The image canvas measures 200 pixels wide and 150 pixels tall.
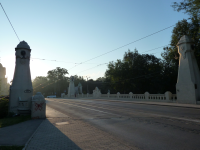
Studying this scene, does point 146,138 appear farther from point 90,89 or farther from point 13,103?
point 90,89

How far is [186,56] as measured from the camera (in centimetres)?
1995

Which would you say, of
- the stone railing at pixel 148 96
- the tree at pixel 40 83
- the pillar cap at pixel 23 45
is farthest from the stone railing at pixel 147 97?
the tree at pixel 40 83

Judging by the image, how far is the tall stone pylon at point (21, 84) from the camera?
13.7 meters

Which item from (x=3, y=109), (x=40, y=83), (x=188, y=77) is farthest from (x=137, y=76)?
(x=40, y=83)

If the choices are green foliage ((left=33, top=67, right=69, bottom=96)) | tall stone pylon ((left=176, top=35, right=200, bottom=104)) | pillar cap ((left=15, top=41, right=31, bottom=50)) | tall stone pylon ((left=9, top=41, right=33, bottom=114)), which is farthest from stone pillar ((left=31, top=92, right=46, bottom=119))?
green foliage ((left=33, top=67, right=69, bottom=96))

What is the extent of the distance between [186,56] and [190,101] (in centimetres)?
548

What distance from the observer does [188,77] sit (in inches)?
766

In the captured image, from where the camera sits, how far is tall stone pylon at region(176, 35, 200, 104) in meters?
18.9

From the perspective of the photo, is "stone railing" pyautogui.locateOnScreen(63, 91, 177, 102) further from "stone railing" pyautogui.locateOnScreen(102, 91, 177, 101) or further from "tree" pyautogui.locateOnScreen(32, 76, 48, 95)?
"tree" pyautogui.locateOnScreen(32, 76, 48, 95)

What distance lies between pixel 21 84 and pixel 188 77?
18.3 meters

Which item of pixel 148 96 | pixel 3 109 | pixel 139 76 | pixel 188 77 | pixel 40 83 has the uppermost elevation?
pixel 40 83

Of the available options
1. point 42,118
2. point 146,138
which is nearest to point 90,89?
point 42,118

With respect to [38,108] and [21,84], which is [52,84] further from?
[38,108]

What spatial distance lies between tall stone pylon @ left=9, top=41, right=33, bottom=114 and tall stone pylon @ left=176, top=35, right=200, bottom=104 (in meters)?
17.3
